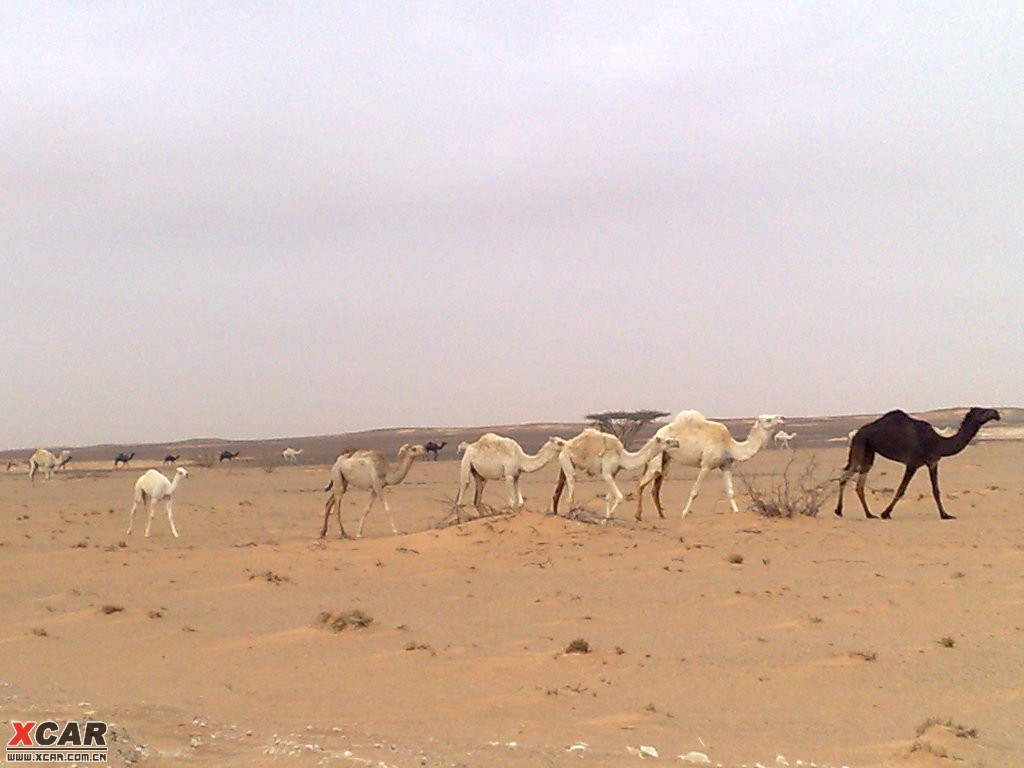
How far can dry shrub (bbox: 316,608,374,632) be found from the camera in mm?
9219

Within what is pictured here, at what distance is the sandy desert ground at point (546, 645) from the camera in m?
5.62

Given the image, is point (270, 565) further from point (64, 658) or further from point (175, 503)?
point (175, 503)

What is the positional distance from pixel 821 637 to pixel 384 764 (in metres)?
5.04

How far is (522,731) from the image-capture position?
231 inches

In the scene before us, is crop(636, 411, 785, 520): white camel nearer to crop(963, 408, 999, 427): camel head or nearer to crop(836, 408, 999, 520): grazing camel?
crop(836, 408, 999, 520): grazing camel

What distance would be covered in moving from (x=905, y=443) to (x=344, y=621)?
1294 cm

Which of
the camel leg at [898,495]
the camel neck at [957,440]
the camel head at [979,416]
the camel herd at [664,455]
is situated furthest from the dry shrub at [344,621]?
the camel head at [979,416]

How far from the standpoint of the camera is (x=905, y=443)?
1788 centimetres

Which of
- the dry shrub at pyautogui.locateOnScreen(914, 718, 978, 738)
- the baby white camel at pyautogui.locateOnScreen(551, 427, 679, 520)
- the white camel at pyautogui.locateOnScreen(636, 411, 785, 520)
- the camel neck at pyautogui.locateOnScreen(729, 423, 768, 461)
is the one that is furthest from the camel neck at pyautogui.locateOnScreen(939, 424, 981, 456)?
the dry shrub at pyautogui.locateOnScreen(914, 718, 978, 738)

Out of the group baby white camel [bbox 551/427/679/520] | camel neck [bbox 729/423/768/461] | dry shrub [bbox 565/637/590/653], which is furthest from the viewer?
camel neck [bbox 729/423/768/461]

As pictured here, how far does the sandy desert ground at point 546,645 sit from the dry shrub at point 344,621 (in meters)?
0.12

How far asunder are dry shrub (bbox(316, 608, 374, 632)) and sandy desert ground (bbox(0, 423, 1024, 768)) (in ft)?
0.38

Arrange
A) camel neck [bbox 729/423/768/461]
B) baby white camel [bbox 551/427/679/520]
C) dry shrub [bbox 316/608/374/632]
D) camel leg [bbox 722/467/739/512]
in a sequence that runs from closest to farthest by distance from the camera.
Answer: dry shrub [bbox 316/608/374/632]
baby white camel [bbox 551/427/679/520]
camel leg [bbox 722/467/739/512]
camel neck [bbox 729/423/768/461]

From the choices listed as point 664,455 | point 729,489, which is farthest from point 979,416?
point 664,455
